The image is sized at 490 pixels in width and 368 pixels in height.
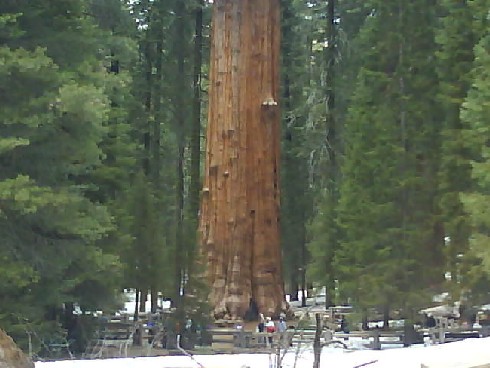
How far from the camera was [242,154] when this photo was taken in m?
16.3

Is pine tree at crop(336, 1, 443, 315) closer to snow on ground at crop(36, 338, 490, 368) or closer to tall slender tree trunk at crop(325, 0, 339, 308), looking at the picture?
tall slender tree trunk at crop(325, 0, 339, 308)

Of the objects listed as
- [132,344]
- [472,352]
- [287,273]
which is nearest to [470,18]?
[132,344]

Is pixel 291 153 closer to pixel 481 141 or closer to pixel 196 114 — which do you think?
pixel 196 114

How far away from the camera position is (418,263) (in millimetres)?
15039

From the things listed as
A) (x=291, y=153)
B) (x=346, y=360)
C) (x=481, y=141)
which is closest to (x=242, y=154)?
(x=481, y=141)

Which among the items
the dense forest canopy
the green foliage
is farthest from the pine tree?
the green foliage

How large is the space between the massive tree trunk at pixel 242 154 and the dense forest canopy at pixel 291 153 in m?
1.29

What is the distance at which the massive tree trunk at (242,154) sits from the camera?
16.3 metres

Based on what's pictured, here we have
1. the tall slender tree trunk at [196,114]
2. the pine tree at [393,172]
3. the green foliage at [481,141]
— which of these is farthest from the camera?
the tall slender tree trunk at [196,114]

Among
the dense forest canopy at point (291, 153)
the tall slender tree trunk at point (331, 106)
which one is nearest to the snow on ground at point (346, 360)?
the dense forest canopy at point (291, 153)

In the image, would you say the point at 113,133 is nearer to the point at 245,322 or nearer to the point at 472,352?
the point at 245,322

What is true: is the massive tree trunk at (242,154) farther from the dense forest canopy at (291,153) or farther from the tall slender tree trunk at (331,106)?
the tall slender tree trunk at (331,106)

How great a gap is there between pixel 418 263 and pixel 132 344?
16.4 feet

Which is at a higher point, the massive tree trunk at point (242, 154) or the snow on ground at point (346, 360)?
the massive tree trunk at point (242, 154)
